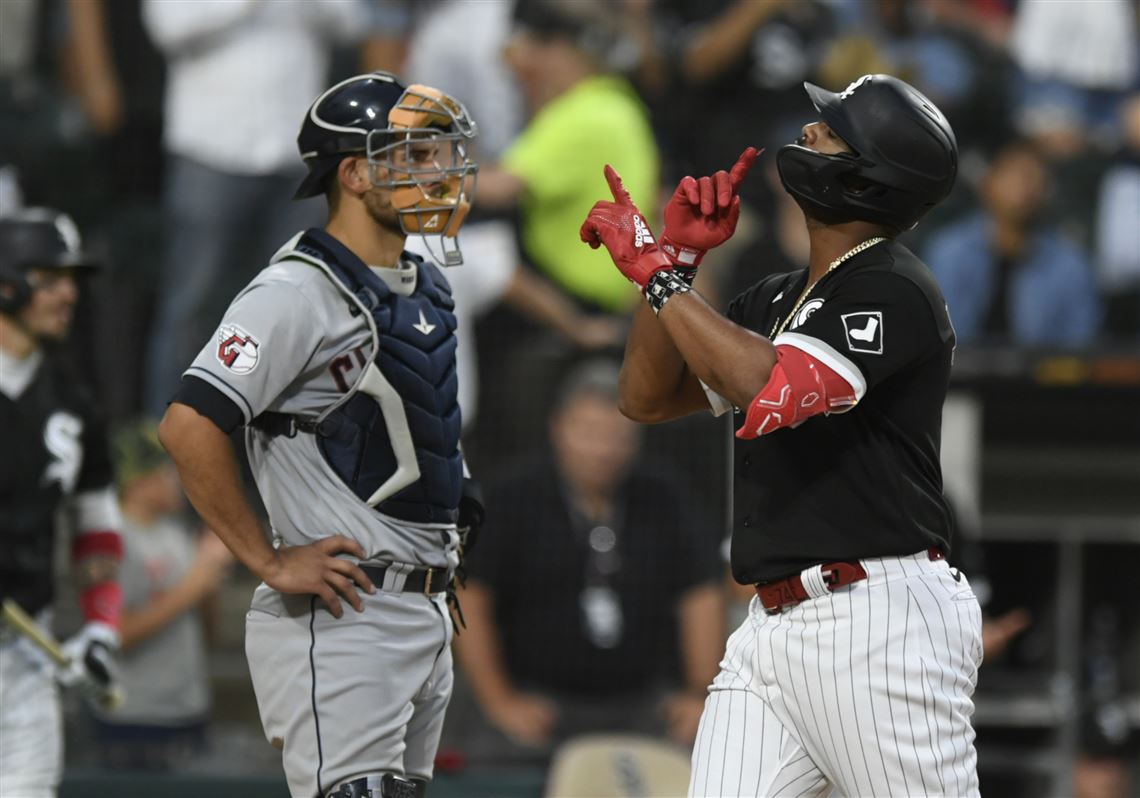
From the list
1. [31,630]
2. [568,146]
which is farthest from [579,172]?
[31,630]

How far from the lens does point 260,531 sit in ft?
10.4

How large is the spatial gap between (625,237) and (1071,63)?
4845mm

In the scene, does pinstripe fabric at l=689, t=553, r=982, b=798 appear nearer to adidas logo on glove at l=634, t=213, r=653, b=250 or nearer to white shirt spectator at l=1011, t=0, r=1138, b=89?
adidas logo on glove at l=634, t=213, r=653, b=250

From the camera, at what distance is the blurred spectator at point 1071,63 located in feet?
24.0

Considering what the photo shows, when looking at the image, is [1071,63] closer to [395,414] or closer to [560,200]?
[560,200]

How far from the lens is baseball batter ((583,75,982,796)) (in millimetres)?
2920

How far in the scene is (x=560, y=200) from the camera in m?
6.62

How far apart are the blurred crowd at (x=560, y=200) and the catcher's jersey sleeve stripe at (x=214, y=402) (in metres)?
2.97

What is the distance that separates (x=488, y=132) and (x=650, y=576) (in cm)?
198

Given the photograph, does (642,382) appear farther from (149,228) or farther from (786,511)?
(149,228)

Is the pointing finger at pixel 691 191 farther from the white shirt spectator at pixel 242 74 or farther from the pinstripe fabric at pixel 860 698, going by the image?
the white shirt spectator at pixel 242 74

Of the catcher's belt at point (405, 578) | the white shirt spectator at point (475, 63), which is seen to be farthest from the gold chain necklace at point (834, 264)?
the white shirt spectator at point (475, 63)

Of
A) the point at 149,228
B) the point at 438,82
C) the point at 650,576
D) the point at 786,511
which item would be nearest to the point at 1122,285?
the point at 650,576

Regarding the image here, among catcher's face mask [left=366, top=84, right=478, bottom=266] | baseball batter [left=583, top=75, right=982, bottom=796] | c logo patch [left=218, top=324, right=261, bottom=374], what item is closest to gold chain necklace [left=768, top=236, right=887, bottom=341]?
baseball batter [left=583, top=75, right=982, bottom=796]
